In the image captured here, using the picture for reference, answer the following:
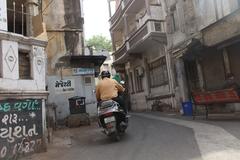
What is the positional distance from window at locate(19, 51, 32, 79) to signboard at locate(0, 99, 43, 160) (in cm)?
73

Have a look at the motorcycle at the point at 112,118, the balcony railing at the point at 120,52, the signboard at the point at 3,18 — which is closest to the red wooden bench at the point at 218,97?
the motorcycle at the point at 112,118

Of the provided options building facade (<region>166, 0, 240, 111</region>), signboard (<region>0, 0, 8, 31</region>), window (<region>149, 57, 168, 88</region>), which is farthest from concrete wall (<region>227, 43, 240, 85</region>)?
signboard (<region>0, 0, 8, 31</region>)

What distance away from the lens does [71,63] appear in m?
18.3

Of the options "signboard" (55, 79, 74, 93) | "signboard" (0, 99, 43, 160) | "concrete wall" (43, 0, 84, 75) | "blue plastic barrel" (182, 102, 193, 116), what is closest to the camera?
"signboard" (0, 99, 43, 160)

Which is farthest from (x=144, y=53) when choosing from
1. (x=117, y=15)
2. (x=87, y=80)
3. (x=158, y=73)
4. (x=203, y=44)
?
(x=203, y=44)

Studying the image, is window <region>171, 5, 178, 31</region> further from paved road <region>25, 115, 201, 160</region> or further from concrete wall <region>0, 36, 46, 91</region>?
concrete wall <region>0, 36, 46, 91</region>

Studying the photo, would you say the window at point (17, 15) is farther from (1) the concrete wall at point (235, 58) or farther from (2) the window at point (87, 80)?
(1) the concrete wall at point (235, 58)

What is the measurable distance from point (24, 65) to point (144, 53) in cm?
1787

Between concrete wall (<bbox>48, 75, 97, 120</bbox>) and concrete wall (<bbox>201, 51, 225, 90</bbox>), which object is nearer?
concrete wall (<bbox>201, 51, 225, 90</bbox>)

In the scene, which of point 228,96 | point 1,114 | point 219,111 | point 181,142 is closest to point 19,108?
point 1,114

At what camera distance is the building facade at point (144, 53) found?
21.0 meters

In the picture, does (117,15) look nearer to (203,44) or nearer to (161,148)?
(203,44)

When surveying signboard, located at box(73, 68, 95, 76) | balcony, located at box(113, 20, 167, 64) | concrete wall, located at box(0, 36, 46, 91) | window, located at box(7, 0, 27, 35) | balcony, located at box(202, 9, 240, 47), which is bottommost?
concrete wall, located at box(0, 36, 46, 91)

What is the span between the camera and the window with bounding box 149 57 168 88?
22.0m
